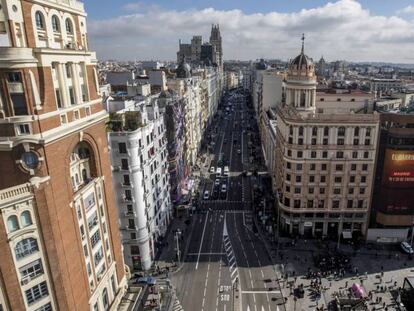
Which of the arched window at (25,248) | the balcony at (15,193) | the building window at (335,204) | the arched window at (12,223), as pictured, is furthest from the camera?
the building window at (335,204)

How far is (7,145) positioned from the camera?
30.0 metres

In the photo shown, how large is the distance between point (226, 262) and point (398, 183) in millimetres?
46349

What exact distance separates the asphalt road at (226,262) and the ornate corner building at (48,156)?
30386mm

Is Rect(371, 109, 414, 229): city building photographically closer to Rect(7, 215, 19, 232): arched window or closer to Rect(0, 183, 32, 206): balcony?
Rect(0, 183, 32, 206): balcony

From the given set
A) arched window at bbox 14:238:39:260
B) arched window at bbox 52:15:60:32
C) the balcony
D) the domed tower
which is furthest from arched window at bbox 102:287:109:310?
the domed tower

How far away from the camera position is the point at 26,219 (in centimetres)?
3212

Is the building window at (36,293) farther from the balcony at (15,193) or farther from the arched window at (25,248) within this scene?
the balcony at (15,193)

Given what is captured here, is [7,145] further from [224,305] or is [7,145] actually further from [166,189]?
[166,189]

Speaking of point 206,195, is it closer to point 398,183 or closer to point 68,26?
point 398,183

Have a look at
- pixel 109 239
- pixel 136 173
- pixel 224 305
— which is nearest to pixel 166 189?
pixel 136 173

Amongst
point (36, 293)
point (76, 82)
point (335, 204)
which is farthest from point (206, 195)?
point (36, 293)

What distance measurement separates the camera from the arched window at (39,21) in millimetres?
31803

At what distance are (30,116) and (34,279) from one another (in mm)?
16786

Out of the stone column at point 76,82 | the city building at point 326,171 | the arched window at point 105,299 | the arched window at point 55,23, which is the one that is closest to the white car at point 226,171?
the city building at point 326,171
